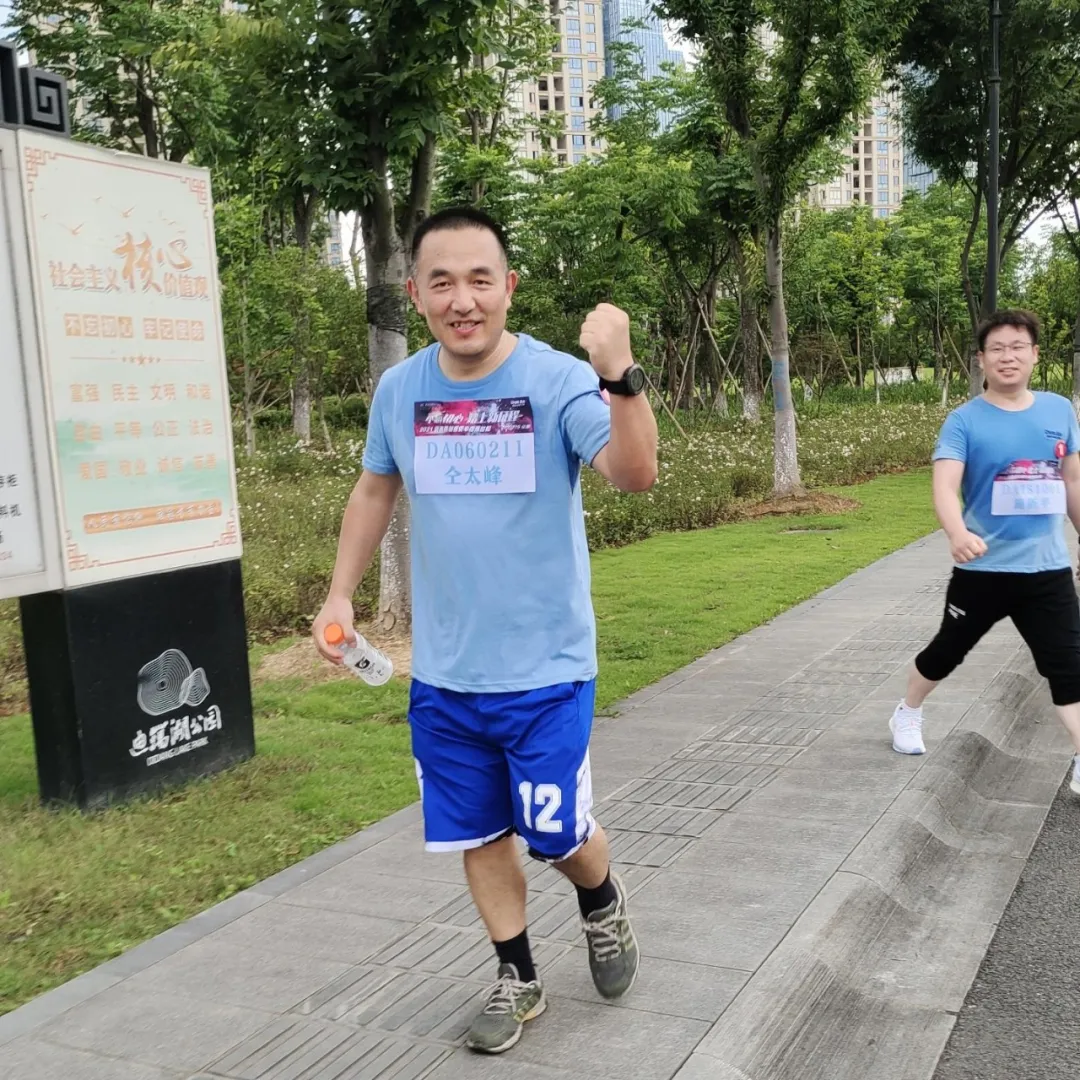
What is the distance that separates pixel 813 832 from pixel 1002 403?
183cm

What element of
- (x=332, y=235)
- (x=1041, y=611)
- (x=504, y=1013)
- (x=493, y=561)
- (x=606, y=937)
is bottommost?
(x=504, y=1013)

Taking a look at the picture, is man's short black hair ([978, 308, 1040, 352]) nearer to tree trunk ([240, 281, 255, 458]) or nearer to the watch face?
the watch face

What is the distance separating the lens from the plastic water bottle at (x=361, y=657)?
9.87 feet

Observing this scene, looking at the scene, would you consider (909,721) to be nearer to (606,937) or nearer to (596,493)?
(606,937)

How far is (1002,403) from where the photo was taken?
4.77 meters

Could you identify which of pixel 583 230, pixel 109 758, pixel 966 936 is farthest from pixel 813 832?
pixel 583 230

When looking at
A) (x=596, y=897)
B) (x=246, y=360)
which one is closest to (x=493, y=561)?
(x=596, y=897)

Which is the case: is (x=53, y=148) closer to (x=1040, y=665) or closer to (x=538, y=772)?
(x=538, y=772)

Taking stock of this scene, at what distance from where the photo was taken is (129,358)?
493 centimetres

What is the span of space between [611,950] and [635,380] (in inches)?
57.7

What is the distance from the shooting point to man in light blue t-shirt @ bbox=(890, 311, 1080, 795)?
4.68 metres

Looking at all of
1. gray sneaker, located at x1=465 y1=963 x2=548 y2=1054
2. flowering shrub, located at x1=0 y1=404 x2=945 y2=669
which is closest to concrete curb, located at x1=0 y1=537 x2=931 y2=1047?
gray sneaker, located at x1=465 y1=963 x2=548 y2=1054

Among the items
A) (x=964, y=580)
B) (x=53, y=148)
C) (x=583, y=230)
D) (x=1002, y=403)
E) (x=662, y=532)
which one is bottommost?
(x=662, y=532)

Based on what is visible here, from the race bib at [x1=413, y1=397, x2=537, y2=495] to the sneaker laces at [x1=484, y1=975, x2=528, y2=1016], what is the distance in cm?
120
